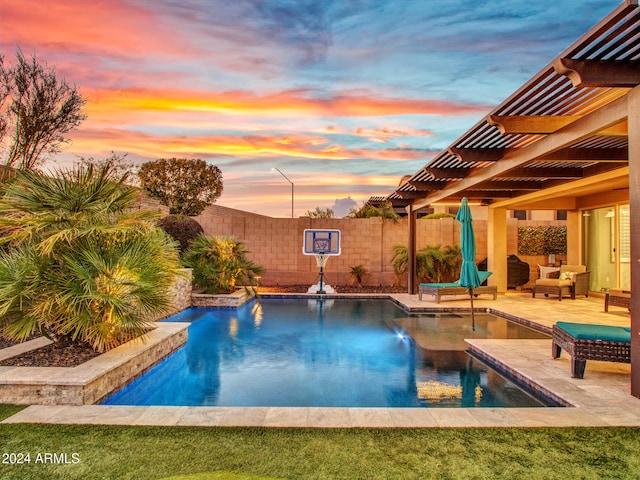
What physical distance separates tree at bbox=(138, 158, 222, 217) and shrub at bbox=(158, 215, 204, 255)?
7.29 metres

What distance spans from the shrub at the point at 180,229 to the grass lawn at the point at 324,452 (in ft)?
32.6

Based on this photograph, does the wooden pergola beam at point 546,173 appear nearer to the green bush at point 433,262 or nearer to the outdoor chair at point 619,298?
the outdoor chair at point 619,298

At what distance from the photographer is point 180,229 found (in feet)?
43.3

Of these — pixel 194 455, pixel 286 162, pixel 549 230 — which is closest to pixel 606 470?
pixel 194 455

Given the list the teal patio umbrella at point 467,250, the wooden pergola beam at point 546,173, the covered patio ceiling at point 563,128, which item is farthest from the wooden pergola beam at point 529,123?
the teal patio umbrella at point 467,250

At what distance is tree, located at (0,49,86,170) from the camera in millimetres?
13258

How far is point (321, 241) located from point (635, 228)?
1049 centimetres

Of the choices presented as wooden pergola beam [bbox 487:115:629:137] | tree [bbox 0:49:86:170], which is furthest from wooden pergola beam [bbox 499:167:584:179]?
tree [bbox 0:49:86:170]

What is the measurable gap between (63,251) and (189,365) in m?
2.20

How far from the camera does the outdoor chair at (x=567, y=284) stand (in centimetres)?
1154

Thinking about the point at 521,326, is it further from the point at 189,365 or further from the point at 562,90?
the point at 189,365

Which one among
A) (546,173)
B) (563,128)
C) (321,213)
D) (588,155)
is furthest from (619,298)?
(321,213)

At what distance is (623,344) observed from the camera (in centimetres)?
457

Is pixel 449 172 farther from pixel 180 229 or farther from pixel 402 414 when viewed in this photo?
pixel 180 229
